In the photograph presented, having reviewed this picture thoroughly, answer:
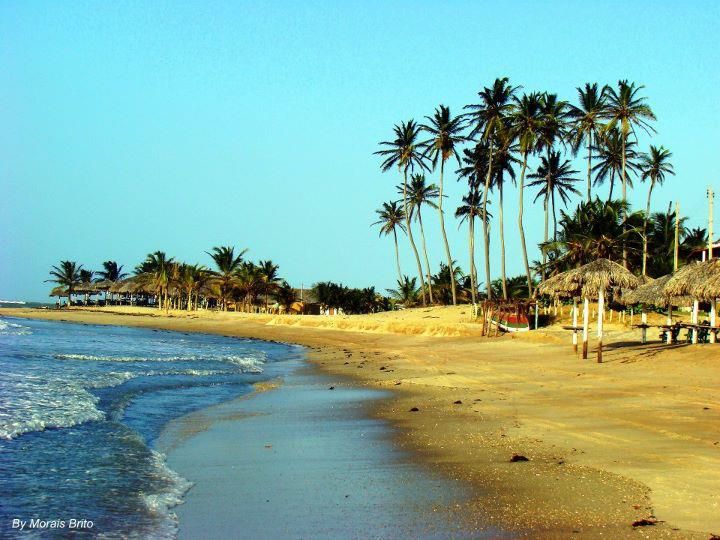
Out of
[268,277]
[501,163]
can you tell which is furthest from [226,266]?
[501,163]

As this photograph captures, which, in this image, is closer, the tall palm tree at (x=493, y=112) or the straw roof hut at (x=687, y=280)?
the straw roof hut at (x=687, y=280)

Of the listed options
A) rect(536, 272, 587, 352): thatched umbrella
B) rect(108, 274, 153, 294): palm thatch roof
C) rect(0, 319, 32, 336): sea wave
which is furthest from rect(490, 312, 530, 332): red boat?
rect(108, 274, 153, 294): palm thatch roof

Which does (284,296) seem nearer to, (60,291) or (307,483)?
(60,291)

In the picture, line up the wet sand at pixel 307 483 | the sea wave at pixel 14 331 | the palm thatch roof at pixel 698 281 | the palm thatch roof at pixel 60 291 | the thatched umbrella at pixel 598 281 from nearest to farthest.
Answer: the wet sand at pixel 307 483
the palm thatch roof at pixel 698 281
the thatched umbrella at pixel 598 281
the sea wave at pixel 14 331
the palm thatch roof at pixel 60 291

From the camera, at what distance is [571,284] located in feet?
69.2

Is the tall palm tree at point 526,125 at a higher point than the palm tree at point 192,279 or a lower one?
higher

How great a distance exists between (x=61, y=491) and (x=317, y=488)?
2.71m

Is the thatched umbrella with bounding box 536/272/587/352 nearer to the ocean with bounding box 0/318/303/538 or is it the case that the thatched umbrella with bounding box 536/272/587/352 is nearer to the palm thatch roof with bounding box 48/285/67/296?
the ocean with bounding box 0/318/303/538

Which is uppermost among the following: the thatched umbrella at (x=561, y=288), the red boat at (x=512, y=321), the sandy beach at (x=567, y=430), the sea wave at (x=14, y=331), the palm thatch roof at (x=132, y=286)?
the palm thatch roof at (x=132, y=286)

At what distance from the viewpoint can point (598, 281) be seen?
20.4m

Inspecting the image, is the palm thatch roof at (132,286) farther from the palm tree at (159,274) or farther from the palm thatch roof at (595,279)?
the palm thatch roof at (595,279)

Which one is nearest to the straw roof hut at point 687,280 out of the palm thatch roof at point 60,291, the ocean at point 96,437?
the ocean at point 96,437

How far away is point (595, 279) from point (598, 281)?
0.12 metres

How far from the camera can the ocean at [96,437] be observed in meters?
6.44
